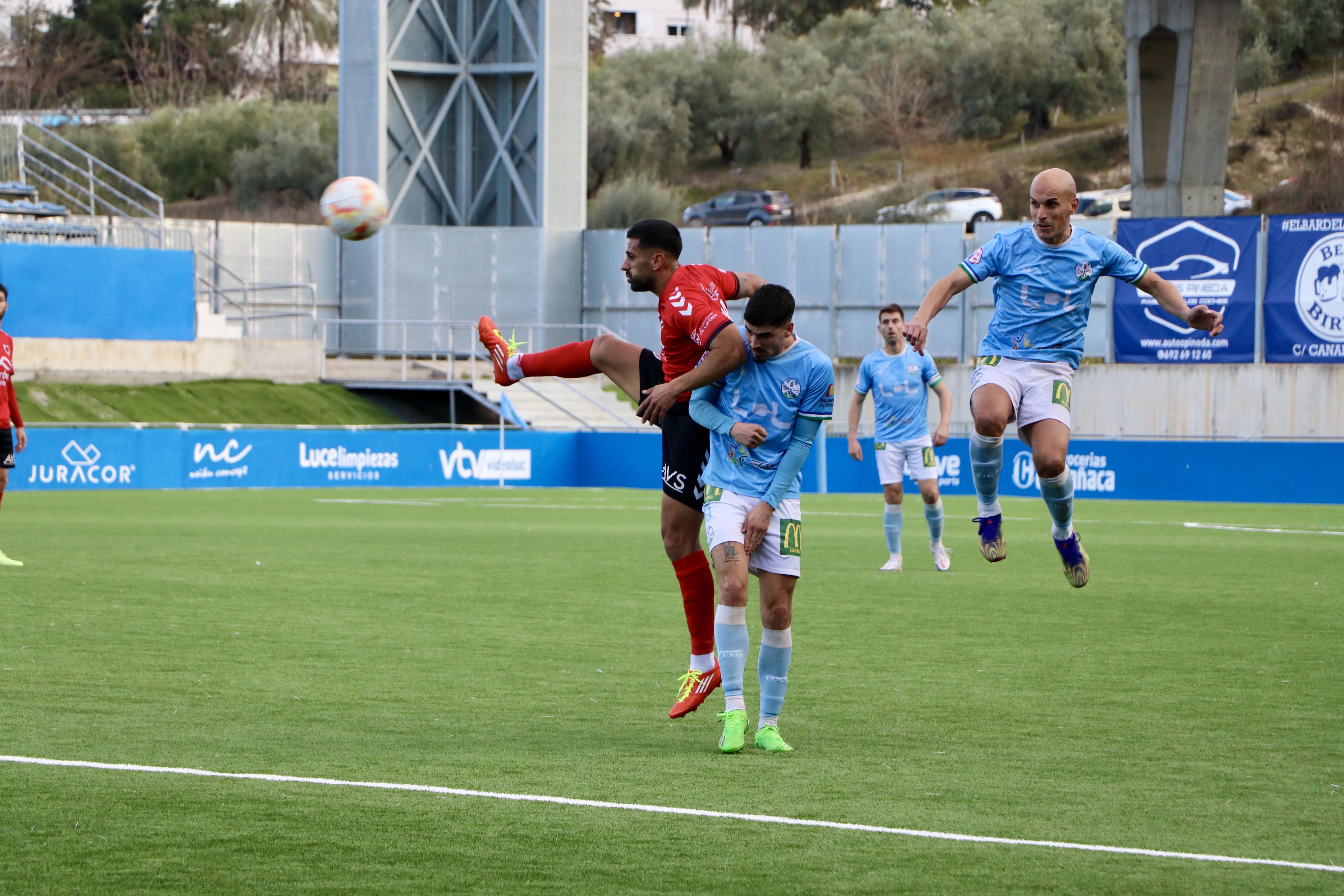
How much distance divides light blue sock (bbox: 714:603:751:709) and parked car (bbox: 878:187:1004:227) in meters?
50.8

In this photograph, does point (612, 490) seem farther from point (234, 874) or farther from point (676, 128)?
point (676, 128)

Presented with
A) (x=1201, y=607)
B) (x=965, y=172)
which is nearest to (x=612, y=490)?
(x=1201, y=607)

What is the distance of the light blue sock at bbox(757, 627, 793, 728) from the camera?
7184mm

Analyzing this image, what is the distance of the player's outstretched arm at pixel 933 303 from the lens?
26.3 feet

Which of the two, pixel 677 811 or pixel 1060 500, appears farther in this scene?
pixel 1060 500

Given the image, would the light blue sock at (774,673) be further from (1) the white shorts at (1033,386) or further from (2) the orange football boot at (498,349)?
(1) the white shorts at (1033,386)

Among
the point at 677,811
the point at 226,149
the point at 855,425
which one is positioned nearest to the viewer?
the point at 677,811

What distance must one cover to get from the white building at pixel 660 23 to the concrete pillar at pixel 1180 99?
56689 millimetres

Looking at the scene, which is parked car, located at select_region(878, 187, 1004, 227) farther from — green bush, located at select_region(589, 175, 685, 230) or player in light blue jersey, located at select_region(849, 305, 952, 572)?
player in light blue jersey, located at select_region(849, 305, 952, 572)

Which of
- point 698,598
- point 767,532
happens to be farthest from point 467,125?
point 767,532

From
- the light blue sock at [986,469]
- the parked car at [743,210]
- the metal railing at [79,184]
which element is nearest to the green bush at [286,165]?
the metal railing at [79,184]

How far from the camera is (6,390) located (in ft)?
48.3

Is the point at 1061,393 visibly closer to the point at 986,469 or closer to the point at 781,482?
the point at 986,469

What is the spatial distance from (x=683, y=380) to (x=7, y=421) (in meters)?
9.38
